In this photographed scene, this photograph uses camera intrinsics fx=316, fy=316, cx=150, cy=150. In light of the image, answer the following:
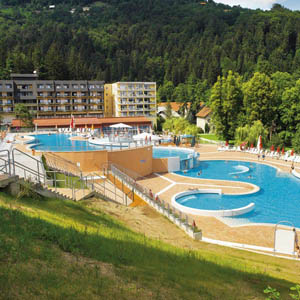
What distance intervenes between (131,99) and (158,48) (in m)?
62.8

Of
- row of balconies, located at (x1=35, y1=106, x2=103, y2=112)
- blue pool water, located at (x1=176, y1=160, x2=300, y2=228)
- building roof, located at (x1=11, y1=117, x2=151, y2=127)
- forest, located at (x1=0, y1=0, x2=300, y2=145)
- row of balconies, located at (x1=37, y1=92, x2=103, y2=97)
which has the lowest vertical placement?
blue pool water, located at (x1=176, y1=160, x2=300, y2=228)

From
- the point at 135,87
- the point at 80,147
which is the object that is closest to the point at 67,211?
the point at 80,147

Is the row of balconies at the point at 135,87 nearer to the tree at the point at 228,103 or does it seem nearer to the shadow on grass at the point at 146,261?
the tree at the point at 228,103

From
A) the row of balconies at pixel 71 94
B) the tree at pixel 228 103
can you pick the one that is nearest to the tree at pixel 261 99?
the tree at pixel 228 103

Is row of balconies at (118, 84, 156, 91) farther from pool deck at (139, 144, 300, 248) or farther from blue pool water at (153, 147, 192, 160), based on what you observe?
blue pool water at (153, 147, 192, 160)

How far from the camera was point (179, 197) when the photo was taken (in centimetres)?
2091

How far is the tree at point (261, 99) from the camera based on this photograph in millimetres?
42938

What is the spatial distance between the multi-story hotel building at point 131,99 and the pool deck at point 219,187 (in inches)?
1225

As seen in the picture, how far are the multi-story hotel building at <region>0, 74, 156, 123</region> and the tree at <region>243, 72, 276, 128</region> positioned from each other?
2548 cm

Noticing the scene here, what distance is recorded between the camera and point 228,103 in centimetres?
4547

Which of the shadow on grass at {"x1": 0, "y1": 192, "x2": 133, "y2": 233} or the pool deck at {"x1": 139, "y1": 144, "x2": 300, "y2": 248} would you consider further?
the pool deck at {"x1": 139, "y1": 144, "x2": 300, "y2": 248}

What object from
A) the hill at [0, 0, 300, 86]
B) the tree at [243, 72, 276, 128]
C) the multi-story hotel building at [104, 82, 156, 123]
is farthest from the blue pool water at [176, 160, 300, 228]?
the multi-story hotel building at [104, 82, 156, 123]

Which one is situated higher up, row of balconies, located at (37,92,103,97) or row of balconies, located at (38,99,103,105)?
row of balconies, located at (37,92,103,97)

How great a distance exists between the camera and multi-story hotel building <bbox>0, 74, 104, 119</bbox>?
63875 millimetres
